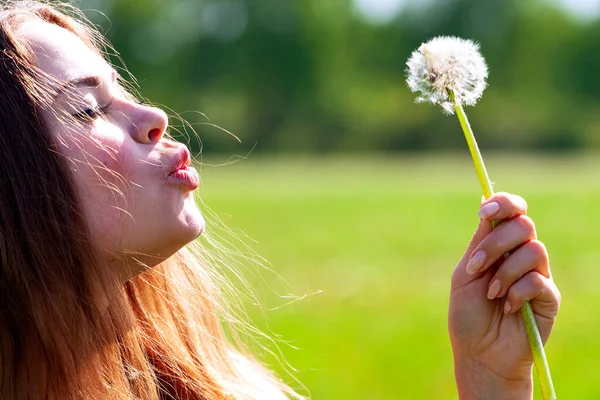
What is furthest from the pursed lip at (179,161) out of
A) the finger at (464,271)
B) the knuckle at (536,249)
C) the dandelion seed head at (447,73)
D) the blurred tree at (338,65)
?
the blurred tree at (338,65)

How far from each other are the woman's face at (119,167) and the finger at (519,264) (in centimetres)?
60

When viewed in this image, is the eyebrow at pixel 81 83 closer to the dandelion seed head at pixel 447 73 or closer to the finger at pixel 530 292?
the dandelion seed head at pixel 447 73

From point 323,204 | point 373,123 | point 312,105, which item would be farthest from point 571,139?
point 323,204

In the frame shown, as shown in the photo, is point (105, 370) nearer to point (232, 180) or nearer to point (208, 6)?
point (232, 180)

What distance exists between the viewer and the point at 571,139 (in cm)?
5306

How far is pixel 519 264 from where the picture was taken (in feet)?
5.36

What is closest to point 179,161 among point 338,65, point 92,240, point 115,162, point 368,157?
point 115,162

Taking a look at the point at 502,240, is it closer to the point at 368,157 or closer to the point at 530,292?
the point at 530,292

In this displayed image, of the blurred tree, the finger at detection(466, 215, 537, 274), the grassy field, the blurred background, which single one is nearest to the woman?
the finger at detection(466, 215, 537, 274)

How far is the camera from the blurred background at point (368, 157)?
587 centimetres

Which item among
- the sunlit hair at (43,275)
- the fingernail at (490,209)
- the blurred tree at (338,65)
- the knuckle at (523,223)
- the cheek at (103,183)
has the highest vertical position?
the blurred tree at (338,65)

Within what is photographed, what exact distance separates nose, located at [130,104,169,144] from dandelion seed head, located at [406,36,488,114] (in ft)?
1.74

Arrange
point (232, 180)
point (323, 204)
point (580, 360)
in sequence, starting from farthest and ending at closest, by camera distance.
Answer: point (232, 180)
point (323, 204)
point (580, 360)

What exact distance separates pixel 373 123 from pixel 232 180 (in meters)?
30.1
